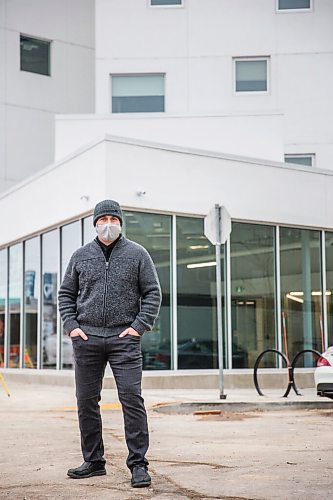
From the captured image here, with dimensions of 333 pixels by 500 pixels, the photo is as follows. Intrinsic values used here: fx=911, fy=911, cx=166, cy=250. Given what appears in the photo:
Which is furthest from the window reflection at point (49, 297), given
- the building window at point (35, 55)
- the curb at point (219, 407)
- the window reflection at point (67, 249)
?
the building window at point (35, 55)

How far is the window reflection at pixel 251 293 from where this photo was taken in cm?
1825

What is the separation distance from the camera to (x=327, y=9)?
1060 inches

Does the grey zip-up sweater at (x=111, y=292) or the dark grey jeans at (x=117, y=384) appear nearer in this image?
the dark grey jeans at (x=117, y=384)

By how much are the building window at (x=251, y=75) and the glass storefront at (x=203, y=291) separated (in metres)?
7.83

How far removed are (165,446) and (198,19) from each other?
795 inches

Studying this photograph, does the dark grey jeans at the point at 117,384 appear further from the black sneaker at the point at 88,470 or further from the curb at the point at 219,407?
the curb at the point at 219,407

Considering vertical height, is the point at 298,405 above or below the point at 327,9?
below

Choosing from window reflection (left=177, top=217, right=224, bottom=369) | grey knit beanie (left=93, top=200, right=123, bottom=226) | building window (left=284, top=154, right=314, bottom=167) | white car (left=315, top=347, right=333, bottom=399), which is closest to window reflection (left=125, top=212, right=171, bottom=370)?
window reflection (left=177, top=217, right=224, bottom=369)

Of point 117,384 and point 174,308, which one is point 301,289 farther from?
point 117,384

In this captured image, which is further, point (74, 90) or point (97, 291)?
point (74, 90)

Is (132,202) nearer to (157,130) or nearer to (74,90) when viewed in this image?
(157,130)

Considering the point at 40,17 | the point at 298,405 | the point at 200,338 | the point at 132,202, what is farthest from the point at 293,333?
the point at 40,17

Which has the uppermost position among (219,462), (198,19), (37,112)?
(198,19)

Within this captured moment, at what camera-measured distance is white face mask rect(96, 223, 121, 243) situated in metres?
6.25
